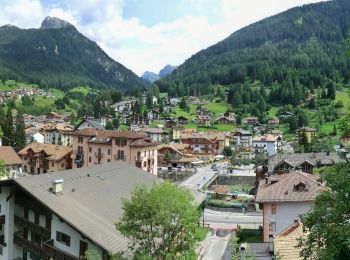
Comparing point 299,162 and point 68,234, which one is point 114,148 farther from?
point 68,234

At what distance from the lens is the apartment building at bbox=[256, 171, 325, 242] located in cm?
4025

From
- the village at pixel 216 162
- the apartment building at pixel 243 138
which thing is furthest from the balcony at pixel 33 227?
the apartment building at pixel 243 138

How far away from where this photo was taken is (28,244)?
2966cm

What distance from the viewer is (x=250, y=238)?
4409 cm

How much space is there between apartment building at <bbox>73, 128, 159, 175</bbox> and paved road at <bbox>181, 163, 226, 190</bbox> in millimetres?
7689

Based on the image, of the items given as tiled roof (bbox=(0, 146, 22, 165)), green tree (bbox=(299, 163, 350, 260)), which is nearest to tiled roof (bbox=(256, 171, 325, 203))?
green tree (bbox=(299, 163, 350, 260))

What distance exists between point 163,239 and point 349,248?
366 inches

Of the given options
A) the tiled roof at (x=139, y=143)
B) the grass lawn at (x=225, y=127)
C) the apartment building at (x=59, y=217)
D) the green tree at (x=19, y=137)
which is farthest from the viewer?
the grass lawn at (x=225, y=127)

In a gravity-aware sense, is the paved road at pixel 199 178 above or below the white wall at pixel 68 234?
below

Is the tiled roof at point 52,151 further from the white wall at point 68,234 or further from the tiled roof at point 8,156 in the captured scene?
the white wall at point 68,234

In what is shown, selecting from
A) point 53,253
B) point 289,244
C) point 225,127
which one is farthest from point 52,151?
point 225,127

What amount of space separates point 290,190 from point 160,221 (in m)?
24.9

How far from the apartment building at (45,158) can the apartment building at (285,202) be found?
5808cm

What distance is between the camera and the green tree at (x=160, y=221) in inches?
763
